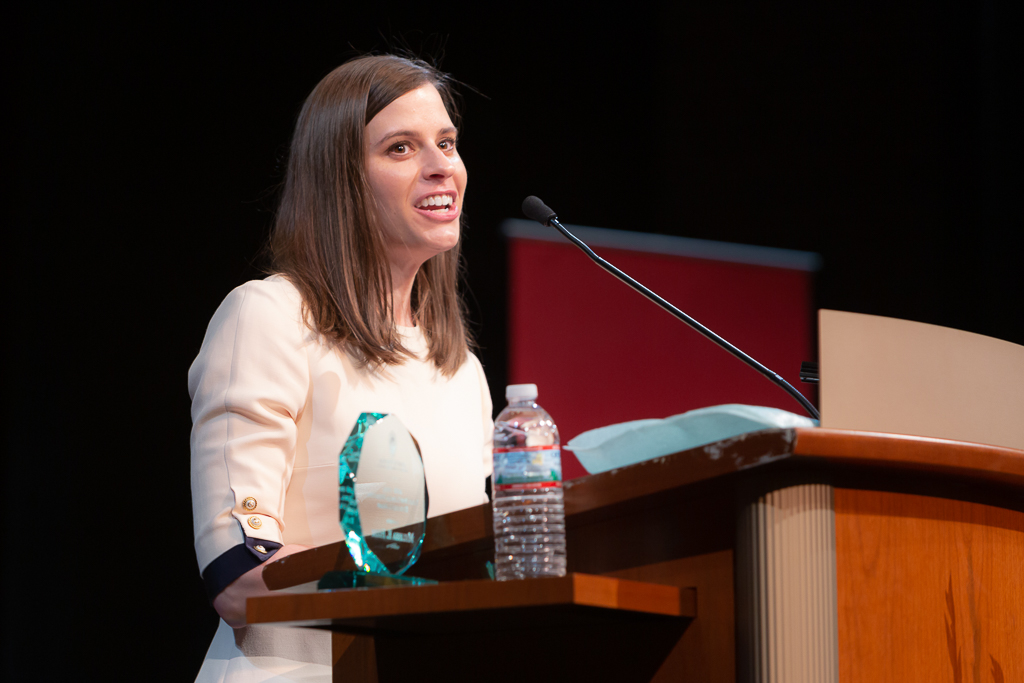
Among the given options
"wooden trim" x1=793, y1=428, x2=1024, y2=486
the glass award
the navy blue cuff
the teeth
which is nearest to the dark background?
the teeth

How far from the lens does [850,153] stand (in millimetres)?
3281

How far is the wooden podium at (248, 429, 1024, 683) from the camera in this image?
69 cm

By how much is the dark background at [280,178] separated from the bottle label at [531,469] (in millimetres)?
1598

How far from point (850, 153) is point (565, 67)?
101 cm

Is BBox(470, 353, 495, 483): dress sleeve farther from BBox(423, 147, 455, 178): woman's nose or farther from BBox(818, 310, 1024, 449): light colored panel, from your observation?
BBox(818, 310, 1024, 449): light colored panel

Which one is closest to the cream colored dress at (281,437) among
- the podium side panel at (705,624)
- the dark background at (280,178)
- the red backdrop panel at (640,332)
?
the podium side panel at (705,624)

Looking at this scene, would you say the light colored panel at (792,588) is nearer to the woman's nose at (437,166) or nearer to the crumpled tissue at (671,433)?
the crumpled tissue at (671,433)

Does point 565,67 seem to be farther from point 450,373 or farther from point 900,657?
point 900,657

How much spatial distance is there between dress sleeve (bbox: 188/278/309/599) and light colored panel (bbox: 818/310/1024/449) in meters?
0.74

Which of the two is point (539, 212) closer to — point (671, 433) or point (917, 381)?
point (671, 433)

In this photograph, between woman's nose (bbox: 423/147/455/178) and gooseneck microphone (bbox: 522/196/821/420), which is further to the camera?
woman's nose (bbox: 423/147/455/178)

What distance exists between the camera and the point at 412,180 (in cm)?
167

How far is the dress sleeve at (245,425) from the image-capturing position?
1183 millimetres

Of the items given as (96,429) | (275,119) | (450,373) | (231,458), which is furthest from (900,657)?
(275,119)
